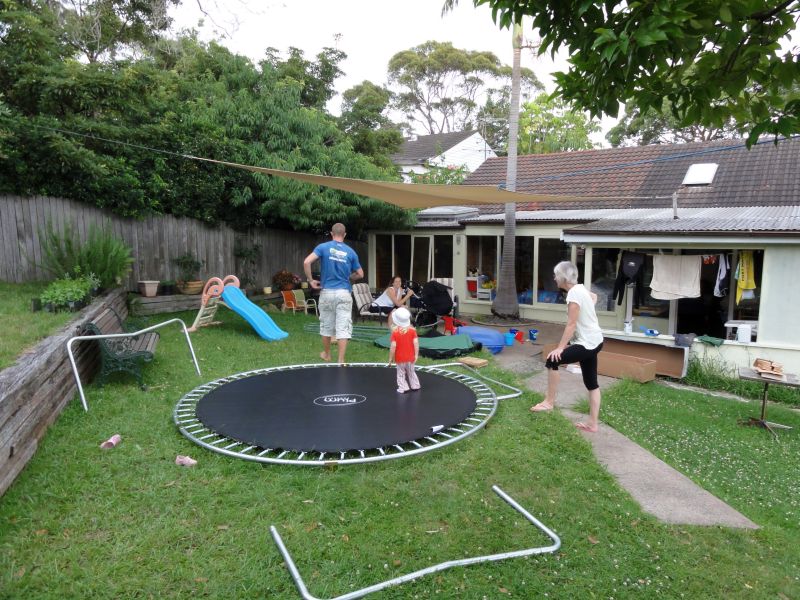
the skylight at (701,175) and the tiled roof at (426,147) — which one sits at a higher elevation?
the tiled roof at (426,147)

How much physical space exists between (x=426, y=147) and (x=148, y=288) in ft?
61.2

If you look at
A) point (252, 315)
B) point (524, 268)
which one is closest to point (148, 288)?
point (252, 315)

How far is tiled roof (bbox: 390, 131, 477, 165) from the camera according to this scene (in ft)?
76.8

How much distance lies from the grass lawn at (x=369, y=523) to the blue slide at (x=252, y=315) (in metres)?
3.18

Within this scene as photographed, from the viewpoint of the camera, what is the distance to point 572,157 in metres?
12.2

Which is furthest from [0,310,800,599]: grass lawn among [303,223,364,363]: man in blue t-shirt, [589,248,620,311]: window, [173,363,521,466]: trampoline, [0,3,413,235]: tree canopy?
[0,3,413,235]: tree canopy

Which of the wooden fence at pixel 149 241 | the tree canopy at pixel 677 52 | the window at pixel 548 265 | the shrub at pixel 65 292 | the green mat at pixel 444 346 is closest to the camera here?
the tree canopy at pixel 677 52

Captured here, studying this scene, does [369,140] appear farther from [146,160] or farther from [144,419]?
[144,419]

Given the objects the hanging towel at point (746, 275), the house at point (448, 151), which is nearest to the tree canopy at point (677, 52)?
the hanging towel at point (746, 275)

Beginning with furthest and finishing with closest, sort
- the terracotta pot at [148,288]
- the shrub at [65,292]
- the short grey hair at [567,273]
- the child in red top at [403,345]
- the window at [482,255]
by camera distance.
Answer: the window at [482,255] < the terracotta pot at [148,288] < the shrub at [65,292] < the child in red top at [403,345] < the short grey hair at [567,273]

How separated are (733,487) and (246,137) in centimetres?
898

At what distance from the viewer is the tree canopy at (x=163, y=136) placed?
7.30 metres

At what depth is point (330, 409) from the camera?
161 inches

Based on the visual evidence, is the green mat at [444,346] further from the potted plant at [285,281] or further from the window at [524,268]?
the potted plant at [285,281]
